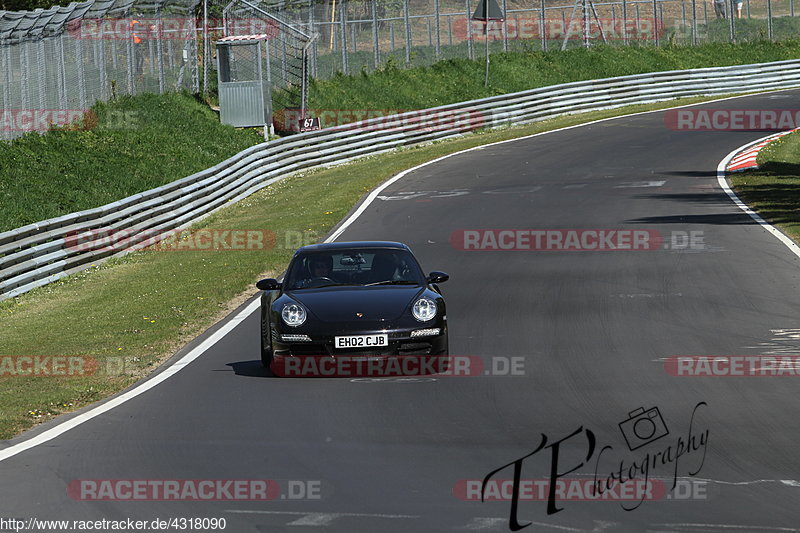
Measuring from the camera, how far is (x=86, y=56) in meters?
34.6

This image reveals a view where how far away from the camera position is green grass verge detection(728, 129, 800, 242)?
24.1 m

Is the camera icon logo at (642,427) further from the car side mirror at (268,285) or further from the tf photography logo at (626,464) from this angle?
the car side mirror at (268,285)

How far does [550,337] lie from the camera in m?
14.5

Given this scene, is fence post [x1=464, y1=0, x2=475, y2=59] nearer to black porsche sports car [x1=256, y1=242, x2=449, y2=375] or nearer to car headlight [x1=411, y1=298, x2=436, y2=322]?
black porsche sports car [x1=256, y1=242, x2=449, y2=375]

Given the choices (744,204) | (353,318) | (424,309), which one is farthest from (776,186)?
(353,318)

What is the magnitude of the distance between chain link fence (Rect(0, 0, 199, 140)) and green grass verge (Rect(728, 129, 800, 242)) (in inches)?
656

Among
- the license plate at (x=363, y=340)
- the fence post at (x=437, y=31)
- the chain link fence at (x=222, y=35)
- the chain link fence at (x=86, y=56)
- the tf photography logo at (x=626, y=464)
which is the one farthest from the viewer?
the fence post at (x=437, y=31)

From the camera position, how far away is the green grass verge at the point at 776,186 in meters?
24.1

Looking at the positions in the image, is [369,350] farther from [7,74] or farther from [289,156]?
[289,156]

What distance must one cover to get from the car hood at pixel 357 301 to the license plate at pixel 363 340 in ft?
0.68

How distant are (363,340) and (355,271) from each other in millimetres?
1734

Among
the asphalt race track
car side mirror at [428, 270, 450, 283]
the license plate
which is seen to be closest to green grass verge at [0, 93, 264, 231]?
the asphalt race track

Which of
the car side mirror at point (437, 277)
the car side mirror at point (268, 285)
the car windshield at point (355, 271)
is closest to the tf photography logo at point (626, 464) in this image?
the car side mirror at point (437, 277)

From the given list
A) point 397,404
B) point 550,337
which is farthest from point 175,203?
point 397,404
